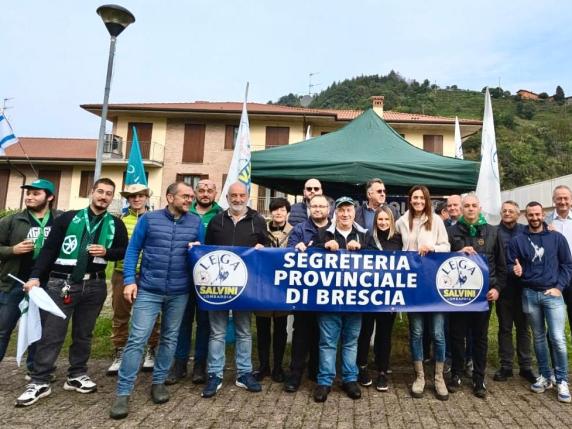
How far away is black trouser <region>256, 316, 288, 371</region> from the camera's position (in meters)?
4.08

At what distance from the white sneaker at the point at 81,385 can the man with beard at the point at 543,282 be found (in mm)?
4283

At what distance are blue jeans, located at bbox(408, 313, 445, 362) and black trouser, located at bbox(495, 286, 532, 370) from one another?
0.89m

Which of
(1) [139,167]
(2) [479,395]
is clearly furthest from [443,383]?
(1) [139,167]

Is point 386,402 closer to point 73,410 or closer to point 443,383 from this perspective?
point 443,383

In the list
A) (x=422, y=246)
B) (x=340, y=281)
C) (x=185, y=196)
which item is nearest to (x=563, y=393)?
(x=422, y=246)

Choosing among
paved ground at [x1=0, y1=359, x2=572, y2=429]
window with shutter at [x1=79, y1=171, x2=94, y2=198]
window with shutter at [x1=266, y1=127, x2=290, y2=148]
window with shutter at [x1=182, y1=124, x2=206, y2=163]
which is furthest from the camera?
window with shutter at [x1=79, y1=171, x2=94, y2=198]

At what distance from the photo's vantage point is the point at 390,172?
5.10 metres

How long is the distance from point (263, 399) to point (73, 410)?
5.29ft

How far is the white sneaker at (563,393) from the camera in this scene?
364cm

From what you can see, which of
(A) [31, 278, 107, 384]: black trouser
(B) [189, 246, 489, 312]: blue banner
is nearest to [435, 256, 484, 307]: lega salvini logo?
(B) [189, 246, 489, 312]: blue banner

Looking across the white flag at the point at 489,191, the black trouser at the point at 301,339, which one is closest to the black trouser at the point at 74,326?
the black trouser at the point at 301,339

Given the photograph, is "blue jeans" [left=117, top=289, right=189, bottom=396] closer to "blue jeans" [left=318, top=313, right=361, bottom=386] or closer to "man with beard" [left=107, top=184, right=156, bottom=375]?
"man with beard" [left=107, top=184, right=156, bottom=375]

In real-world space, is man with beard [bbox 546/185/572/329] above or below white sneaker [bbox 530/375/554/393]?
above

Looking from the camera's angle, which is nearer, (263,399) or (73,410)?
(73,410)
